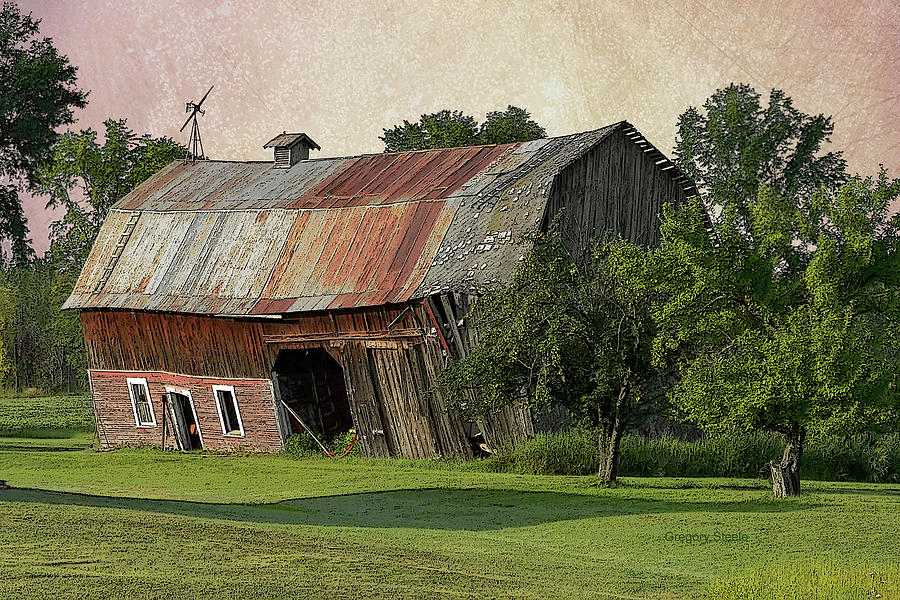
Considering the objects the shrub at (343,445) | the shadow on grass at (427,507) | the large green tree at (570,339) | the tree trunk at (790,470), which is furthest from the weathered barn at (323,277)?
the tree trunk at (790,470)

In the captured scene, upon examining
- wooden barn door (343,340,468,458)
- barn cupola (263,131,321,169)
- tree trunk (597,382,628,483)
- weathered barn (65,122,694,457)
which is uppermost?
barn cupola (263,131,321,169)

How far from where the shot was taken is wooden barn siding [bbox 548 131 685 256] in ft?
105

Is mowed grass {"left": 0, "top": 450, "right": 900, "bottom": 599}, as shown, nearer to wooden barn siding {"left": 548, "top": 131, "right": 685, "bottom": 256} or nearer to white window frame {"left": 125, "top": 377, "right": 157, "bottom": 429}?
wooden barn siding {"left": 548, "top": 131, "right": 685, "bottom": 256}

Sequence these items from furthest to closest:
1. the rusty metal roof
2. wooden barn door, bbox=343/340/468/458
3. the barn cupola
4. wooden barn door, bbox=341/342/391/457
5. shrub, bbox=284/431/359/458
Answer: the barn cupola, shrub, bbox=284/431/359/458, wooden barn door, bbox=341/342/391/457, the rusty metal roof, wooden barn door, bbox=343/340/468/458

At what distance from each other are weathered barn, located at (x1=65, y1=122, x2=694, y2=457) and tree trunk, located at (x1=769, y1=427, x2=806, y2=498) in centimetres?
730

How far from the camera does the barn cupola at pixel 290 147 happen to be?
43.3 m

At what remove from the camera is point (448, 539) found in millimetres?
17172

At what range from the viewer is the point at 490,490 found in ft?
79.0

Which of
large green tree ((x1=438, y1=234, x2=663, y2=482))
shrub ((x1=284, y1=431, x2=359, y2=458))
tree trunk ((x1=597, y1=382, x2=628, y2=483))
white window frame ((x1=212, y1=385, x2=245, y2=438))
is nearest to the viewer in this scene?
large green tree ((x1=438, y1=234, x2=663, y2=482))

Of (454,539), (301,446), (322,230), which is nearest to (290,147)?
(322,230)

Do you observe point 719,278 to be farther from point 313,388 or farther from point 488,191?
point 313,388

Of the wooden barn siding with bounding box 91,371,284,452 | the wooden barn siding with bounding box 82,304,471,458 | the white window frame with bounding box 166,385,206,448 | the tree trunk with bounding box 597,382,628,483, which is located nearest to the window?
the wooden barn siding with bounding box 91,371,284,452

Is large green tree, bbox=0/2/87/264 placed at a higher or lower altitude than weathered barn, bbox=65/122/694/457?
higher

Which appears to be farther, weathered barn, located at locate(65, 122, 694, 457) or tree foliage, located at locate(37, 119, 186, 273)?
tree foliage, located at locate(37, 119, 186, 273)
